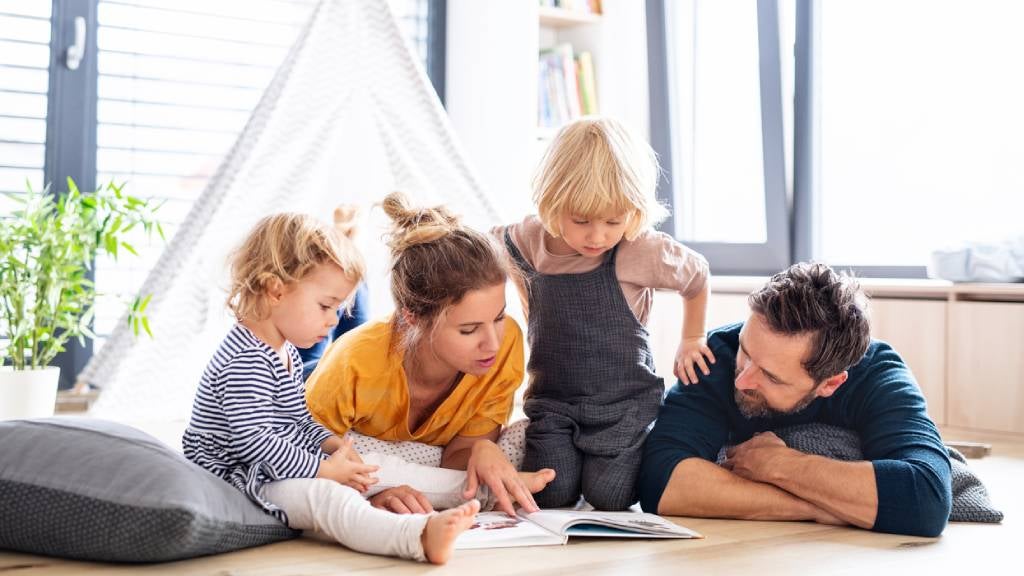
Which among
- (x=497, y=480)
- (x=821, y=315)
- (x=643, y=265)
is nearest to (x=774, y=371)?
(x=821, y=315)

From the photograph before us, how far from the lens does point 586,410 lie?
1950mm

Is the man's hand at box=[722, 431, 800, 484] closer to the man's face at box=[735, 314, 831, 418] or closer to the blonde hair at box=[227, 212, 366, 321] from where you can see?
the man's face at box=[735, 314, 831, 418]

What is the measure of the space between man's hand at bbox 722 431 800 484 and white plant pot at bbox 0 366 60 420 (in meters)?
1.82

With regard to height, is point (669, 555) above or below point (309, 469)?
below

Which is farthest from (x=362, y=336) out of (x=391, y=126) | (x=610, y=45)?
(x=610, y=45)

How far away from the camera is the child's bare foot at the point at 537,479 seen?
1768 millimetres

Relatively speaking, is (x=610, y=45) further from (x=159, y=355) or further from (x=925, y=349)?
(x=159, y=355)

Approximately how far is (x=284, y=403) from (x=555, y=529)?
0.46 meters

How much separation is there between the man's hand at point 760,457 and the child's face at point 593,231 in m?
0.41

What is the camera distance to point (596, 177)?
1835 millimetres

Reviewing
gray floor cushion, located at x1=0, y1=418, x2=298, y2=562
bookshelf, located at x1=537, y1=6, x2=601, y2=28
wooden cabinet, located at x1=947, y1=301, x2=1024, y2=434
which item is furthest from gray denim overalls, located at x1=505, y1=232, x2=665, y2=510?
bookshelf, located at x1=537, y1=6, x2=601, y2=28

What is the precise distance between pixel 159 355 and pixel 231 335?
1407 millimetres

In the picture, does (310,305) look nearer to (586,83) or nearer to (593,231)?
(593,231)

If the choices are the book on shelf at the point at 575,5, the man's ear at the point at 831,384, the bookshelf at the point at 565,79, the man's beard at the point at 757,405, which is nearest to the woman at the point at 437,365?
the man's beard at the point at 757,405
